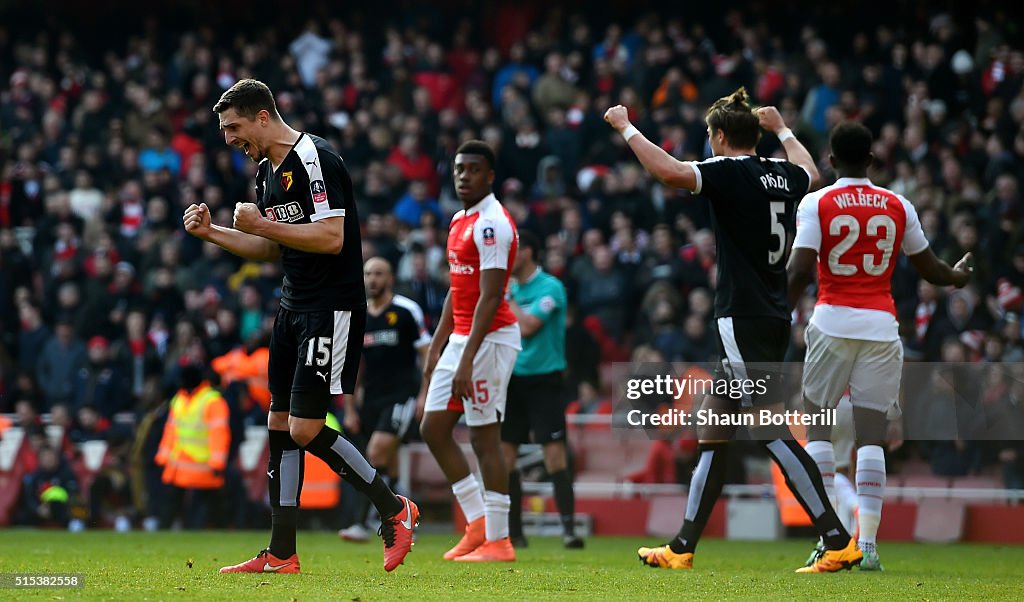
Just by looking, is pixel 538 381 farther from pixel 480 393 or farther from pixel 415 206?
pixel 415 206

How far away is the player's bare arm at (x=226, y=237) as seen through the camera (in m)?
6.91

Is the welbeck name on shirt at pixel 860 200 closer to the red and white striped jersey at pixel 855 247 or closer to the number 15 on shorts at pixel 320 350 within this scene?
the red and white striped jersey at pixel 855 247

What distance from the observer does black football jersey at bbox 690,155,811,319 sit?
7887mm

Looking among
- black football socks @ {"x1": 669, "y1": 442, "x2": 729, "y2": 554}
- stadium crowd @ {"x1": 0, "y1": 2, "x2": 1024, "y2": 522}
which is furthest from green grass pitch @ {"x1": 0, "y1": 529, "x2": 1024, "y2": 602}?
stadium crowd @ {"x1": 0, "y1": 2, "x2": 1024, "y2": 522}

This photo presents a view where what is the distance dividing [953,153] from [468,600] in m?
11.8

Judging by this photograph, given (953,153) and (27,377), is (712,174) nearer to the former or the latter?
(953,153)

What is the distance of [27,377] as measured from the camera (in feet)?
56.6

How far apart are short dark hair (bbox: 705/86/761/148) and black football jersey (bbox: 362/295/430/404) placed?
14.5 ft

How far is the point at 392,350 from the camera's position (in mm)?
12070

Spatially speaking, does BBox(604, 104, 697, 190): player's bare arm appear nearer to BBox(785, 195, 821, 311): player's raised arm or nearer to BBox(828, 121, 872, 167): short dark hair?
BBox(785, 195, 821, 311): player's raised arm

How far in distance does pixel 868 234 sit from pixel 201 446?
870 centimetres

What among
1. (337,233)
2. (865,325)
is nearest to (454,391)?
(337,233)

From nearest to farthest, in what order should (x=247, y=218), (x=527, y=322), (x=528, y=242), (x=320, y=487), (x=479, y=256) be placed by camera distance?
(x=247, y=218) → (x=479, y=256) → (x=527, y=322) → (x=528, y=242) → (x=320, y=487)

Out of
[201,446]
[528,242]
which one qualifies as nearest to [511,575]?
[528,242]
